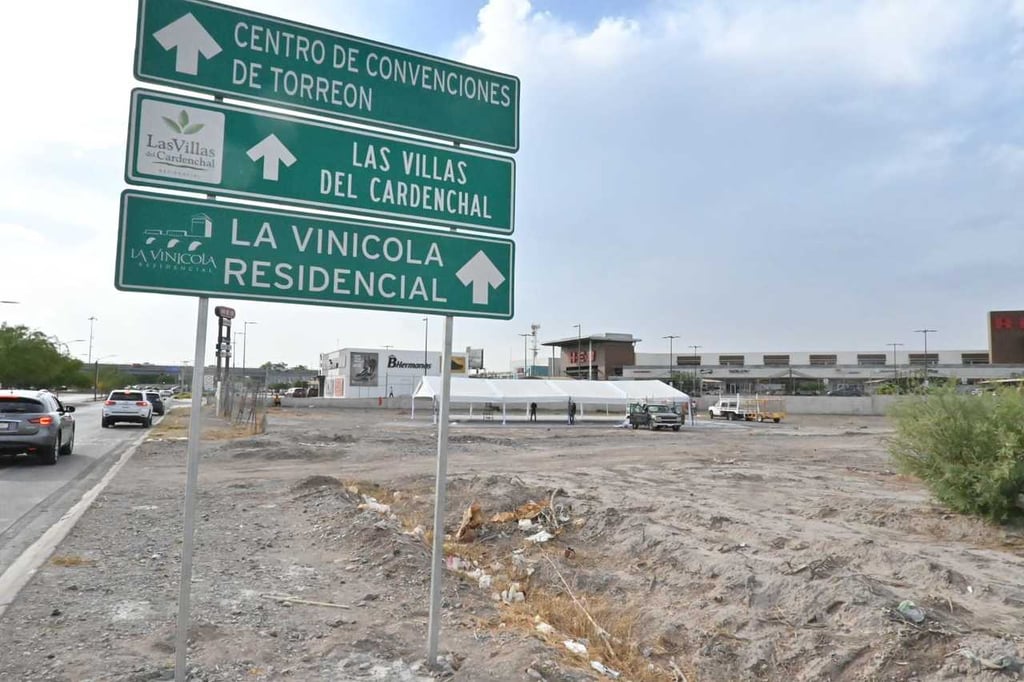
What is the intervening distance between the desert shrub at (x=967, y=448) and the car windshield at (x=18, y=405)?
1722cm

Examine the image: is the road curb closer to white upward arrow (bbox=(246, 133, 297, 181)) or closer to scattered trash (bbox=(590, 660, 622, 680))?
white upward arrow (bbox=(246, 133, 297, 181))

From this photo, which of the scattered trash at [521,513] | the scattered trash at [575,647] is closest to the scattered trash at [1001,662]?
the scattered trash at [575,647]

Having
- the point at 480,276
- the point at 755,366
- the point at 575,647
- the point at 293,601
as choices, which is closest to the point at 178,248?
Result: the point at 480,276

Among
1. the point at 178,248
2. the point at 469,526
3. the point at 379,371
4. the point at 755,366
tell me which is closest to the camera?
the point at 178,248

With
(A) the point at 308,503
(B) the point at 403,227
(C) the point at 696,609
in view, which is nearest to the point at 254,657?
(B) the point at 403,227

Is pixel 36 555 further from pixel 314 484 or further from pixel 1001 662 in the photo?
pixel 1001 662

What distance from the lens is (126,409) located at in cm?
3278

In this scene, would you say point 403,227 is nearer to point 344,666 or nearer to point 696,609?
point 344,666

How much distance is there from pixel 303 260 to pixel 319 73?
119 centimetres

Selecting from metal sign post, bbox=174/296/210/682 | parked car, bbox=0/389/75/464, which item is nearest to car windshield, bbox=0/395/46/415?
parked car, bbox=0/389/75/464

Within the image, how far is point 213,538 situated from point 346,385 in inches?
3323

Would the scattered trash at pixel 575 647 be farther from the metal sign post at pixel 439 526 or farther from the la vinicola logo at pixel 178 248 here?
the la vinicola logo at pixel 178 248

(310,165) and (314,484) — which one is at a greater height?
(310,165)

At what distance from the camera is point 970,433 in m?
9.95
